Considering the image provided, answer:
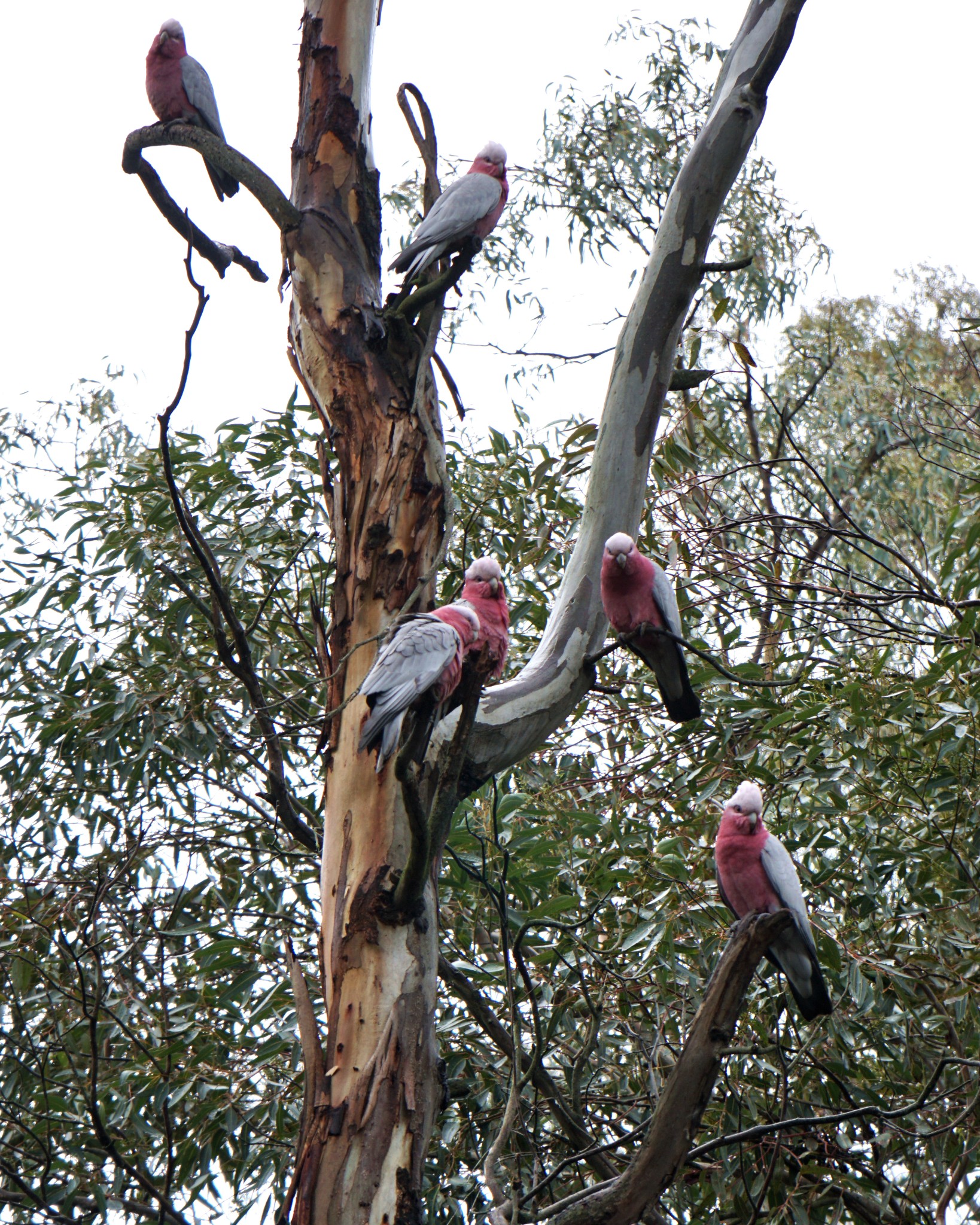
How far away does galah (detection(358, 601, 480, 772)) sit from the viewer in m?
2.02

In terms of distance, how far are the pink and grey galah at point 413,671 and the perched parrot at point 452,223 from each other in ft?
3.32

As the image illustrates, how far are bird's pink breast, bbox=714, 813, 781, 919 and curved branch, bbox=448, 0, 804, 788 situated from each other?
616 millimetres

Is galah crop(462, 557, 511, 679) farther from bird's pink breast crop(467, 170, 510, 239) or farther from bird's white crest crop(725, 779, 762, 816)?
bird's pink breast crop(467, 170, 510, 239)

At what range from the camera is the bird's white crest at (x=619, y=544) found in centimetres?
258

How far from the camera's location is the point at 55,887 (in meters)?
3.41

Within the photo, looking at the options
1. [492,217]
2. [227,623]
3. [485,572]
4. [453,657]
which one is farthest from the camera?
[492,217]

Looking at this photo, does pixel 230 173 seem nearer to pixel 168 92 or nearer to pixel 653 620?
pixel 168 92

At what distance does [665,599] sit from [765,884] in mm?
807

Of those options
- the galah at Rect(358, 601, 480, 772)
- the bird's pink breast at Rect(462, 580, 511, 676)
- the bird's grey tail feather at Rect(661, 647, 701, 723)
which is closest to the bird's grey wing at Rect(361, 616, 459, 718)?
the galah at Rect(358, 601, 480, 772)

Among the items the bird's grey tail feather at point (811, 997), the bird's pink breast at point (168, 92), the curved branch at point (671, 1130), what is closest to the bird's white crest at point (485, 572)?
the bird's grey tail feather at point (811, 997)

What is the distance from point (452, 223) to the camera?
2.87 meters

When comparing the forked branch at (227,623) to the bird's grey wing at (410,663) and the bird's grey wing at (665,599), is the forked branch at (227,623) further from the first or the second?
the bird's grey wing at (665,599)

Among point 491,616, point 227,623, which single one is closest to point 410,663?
point 227,623

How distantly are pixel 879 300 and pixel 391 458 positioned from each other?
7.55 metres
